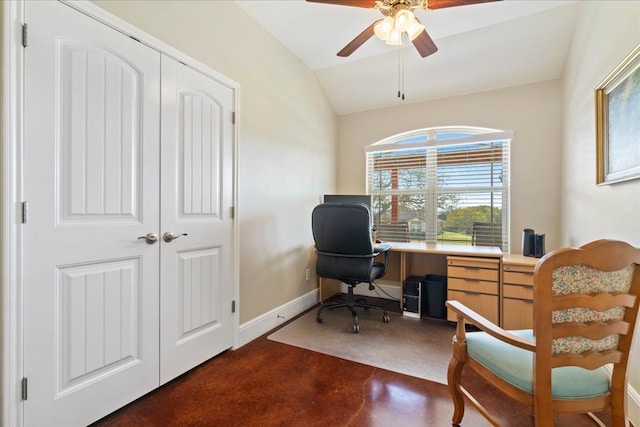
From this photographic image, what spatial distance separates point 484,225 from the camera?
10.8 ft

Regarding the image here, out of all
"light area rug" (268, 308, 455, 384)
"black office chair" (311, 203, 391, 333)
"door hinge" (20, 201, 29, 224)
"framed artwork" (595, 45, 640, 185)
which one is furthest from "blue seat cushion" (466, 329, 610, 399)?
"door hinge" (20, 201, 29, 224)

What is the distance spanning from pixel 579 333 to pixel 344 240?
176 cm

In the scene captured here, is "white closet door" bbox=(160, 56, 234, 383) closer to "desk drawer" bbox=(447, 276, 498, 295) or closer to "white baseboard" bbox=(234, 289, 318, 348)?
"white baseboard" bbox=(234, 289, 318, 348)

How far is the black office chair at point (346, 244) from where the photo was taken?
2561mm

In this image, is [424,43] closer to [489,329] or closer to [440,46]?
[440,46]

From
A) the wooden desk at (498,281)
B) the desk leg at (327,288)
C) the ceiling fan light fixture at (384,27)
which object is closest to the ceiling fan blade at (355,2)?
the ceiling fan light fixture at (384,27)

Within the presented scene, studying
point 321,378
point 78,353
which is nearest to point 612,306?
point 321,378

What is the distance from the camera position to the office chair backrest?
2.56 m

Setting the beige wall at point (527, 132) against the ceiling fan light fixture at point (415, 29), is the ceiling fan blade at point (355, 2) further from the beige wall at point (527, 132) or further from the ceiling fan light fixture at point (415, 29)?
the beige wall at point (527, 132)

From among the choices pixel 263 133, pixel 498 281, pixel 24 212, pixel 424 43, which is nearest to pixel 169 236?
pixel 24 212

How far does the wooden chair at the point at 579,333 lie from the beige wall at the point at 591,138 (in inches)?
23.9

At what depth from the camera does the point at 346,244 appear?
104 inches

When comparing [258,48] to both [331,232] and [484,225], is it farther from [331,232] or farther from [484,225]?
[484,225]

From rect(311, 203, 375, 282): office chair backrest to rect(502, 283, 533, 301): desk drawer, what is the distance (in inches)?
47.4
